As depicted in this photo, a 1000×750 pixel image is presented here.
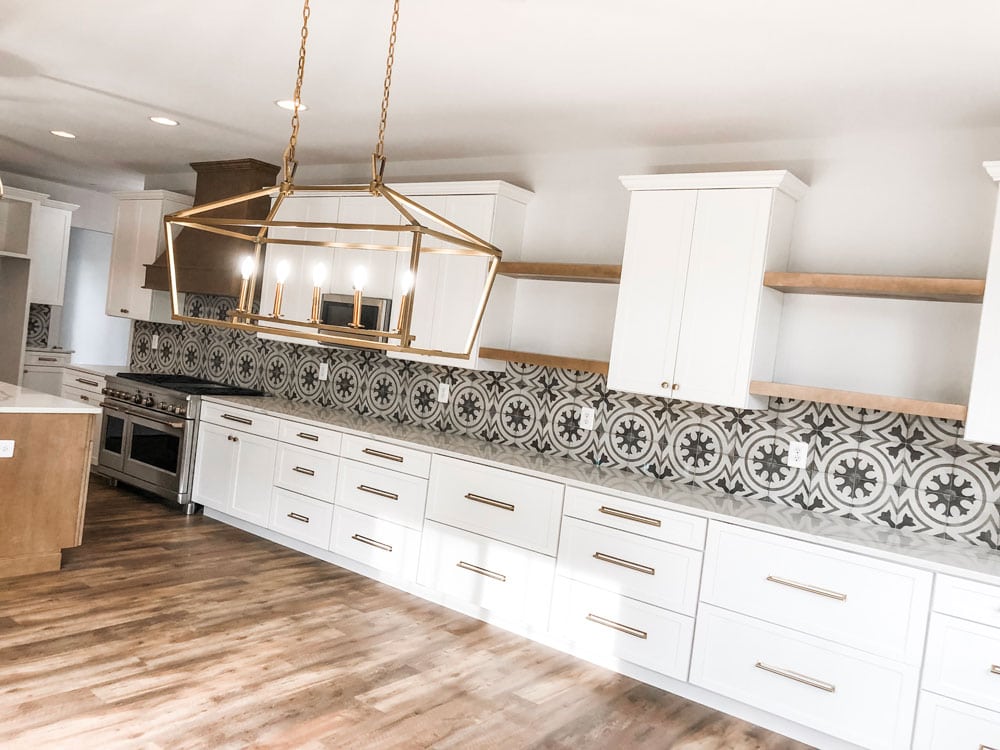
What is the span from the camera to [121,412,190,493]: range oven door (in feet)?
16.9

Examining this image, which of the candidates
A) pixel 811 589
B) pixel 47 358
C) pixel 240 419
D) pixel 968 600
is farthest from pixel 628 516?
pixel 47 358

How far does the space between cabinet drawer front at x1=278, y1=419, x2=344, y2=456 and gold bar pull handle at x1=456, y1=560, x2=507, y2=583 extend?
1003 mm

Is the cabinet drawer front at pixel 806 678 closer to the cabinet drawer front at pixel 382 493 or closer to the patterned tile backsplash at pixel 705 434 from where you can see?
the patterned tile backsplash at pixel 705 434

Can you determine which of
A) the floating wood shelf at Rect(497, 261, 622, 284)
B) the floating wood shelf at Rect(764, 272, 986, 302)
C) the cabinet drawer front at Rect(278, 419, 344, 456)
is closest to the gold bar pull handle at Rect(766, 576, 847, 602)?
the floating wood shelf at Rect(764, 272, 986, 302)

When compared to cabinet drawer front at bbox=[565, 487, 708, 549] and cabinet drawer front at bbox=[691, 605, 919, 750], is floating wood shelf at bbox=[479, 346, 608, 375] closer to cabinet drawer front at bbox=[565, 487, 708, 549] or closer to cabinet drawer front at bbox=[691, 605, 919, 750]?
cabinet drawer front at bbox=[565, 487, 708, 549]

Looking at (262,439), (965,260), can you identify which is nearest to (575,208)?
(965,260)

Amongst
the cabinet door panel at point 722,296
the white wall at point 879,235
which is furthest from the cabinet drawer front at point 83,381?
the cabinet door panel at point 722,296

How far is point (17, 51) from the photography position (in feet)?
11.9

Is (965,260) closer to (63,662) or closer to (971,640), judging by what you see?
(971,640)

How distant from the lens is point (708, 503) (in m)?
3.42

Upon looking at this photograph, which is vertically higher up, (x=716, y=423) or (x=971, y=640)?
(x=716, y=423)

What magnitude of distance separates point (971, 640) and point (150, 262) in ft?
18.4

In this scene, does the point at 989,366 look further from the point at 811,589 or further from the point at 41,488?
the point at 41,488

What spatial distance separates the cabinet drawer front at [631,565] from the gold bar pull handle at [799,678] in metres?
0.33
